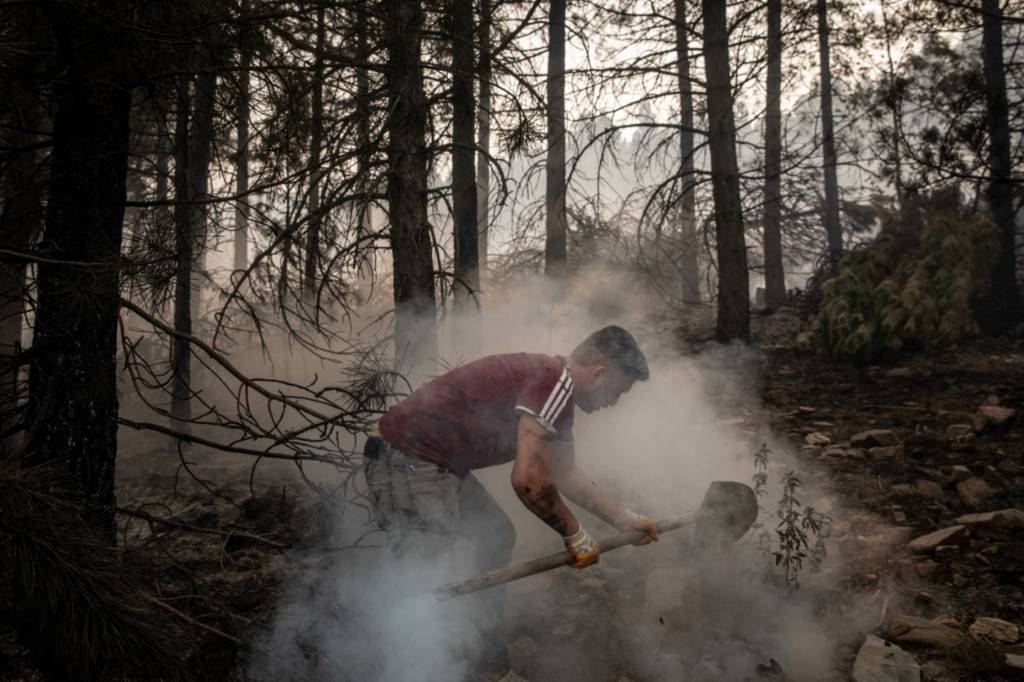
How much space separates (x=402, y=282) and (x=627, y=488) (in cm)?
268

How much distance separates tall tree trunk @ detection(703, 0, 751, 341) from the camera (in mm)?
8656

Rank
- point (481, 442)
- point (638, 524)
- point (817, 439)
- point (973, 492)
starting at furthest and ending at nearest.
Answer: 1. point (817, 439)
2. point (973, 492)
3. point (638, 524)
4. point (481, 442)

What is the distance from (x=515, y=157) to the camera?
16.8 feet

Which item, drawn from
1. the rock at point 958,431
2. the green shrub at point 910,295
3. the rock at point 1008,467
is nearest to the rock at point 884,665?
the rock at point 1008,467

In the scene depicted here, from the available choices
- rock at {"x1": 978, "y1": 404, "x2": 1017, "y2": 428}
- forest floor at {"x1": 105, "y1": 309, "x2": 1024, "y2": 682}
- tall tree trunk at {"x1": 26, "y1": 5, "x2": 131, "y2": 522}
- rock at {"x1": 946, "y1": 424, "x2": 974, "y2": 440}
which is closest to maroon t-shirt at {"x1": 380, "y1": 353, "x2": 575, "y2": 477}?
forest floor at {"x1": 105, "y1": 309, "x2": 1024, "y2": 682}

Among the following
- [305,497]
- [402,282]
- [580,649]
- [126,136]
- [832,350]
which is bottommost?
[580,649]

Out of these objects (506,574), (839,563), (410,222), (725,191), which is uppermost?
(725,191)

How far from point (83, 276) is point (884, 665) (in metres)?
3.92


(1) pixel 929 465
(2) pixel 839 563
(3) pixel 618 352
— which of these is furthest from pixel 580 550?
(1) pixel 929 465

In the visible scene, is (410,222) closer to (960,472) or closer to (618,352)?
(618,352)

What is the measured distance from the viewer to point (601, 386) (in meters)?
3.36

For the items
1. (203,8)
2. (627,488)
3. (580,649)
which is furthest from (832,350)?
(203,8)

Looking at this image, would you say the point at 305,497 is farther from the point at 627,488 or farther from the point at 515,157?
the point at 515,157

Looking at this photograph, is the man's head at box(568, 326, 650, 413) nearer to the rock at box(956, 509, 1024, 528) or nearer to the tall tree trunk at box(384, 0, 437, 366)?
the tall tree trunk at box(384, 0, 437, 366)
